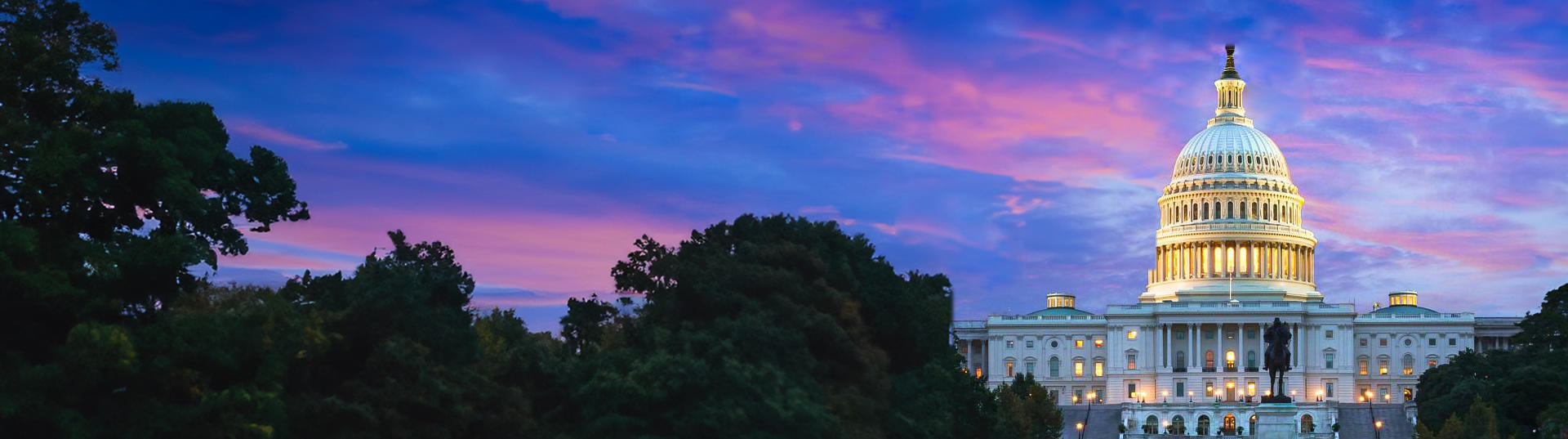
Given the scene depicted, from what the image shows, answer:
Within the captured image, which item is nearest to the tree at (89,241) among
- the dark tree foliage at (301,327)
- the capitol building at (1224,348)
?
the dark tree foliage at (301,327)

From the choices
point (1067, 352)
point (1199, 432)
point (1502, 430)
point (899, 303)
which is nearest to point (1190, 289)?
point (1067, 352)

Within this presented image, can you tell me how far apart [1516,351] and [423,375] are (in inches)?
3406

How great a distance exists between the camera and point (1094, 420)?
158 metres

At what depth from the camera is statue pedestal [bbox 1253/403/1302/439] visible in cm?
7644

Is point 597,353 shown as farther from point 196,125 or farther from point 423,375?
point 196,125

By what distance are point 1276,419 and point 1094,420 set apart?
81.8 m

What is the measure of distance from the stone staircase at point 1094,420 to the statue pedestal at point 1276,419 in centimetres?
6990

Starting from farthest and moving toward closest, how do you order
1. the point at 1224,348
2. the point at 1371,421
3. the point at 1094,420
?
the point at 1224,348
the point at 1094,420
the point at 1371,421

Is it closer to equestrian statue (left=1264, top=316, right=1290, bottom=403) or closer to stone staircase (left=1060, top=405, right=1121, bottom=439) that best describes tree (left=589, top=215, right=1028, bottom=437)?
equestrian statue (left=1264, top=316, right=1290, bottom=403)

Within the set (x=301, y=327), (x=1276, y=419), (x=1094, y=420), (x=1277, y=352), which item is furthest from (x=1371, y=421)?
(x=301, y=327)

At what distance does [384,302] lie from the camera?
58750mm

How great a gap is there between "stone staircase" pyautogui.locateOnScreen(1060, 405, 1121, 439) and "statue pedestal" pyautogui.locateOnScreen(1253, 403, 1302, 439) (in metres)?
69.9

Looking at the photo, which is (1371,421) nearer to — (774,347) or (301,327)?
(774,347)

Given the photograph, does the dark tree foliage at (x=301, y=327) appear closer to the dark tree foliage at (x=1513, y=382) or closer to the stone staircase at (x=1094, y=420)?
the dark tree foliage at (x=1513, y=382)
